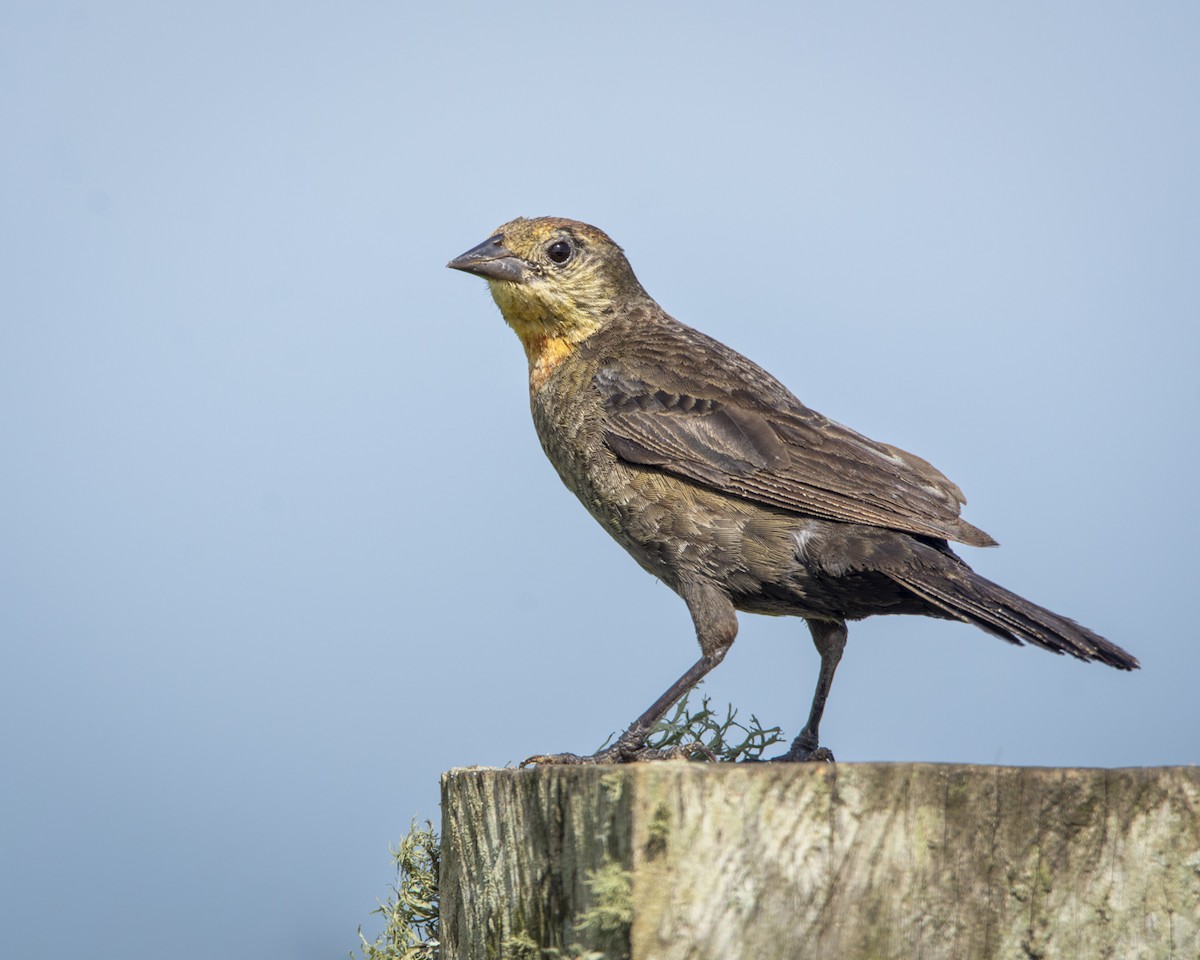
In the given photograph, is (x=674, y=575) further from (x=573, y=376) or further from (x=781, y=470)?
(x=573, y=376)

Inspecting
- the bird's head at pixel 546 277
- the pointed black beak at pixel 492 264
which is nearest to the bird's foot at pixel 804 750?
the bird's head at pixel 546 277

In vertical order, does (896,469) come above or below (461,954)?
above

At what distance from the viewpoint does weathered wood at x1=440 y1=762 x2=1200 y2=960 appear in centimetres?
264

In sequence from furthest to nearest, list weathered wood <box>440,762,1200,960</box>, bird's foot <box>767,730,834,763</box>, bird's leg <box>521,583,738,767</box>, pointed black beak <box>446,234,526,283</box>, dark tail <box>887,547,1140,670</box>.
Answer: pointed black beak <box>446,234,526,283</box>, bird's foot <box>767,730,834,763</box>, bird's leg <box>521,583,738,767</box>, dark tail <box>887,547,1140,670</box>, weathered wood <box>440,762,1200,960</box>

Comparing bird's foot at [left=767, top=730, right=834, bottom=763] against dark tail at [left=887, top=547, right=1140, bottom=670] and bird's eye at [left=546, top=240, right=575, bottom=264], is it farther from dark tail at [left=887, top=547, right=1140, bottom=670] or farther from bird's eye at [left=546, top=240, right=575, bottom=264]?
bird's eye at [left=546, top=240, right=575, bottom=264]

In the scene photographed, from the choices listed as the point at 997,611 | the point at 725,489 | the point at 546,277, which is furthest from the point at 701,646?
the point at 546,277

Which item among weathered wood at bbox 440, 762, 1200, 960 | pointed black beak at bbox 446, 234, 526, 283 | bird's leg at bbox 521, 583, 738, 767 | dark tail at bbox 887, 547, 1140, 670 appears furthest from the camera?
pointed black beak at bbox 446, 234, 526, 283

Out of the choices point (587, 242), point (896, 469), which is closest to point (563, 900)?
point (896, 469)

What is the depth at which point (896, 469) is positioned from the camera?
4789mm

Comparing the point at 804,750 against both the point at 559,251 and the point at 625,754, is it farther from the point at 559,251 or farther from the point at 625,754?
the point at 559,251

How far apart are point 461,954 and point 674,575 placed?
5.81 feet

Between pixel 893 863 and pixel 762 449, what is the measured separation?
231cm

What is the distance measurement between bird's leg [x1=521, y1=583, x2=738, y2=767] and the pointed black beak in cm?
166

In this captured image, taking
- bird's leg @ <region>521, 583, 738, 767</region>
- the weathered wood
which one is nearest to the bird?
Result: bird's leg @ <region>521, 583, 738, 767</region>
